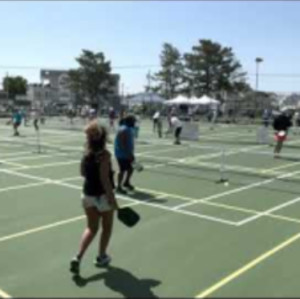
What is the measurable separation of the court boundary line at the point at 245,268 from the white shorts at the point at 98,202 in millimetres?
1488

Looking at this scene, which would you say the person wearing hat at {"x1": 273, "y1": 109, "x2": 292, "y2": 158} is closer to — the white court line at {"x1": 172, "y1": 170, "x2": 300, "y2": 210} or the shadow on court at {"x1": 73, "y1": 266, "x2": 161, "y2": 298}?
the white court line at {"x1": 172, "y1": 170, "x2": 300, "y2": 210}

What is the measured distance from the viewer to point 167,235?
9695 millimetres

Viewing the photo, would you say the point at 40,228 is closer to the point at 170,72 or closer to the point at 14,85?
the point at 170,72

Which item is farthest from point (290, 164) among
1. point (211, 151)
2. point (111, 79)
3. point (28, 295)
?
point (111, 79)

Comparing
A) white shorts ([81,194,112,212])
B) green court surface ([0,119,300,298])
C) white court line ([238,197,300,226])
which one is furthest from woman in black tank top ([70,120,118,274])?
white court line ([238,197,300,226])

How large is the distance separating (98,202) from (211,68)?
6702cm

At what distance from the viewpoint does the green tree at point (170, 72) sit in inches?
3024

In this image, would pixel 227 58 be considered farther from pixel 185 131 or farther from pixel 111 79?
pixel 185 131

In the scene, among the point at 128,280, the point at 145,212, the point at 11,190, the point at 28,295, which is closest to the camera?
the point at 28,295

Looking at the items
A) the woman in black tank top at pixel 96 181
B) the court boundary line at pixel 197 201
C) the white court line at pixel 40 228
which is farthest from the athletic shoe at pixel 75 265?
the court boundary line at pixel 197 201

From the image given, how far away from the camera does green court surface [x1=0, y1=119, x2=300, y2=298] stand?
7238 mm

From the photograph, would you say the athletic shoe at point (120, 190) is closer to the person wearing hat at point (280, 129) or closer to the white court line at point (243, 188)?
the white court line at point (243, 188)

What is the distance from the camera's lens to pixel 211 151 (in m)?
24.4

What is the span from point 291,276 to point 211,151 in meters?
16.9
